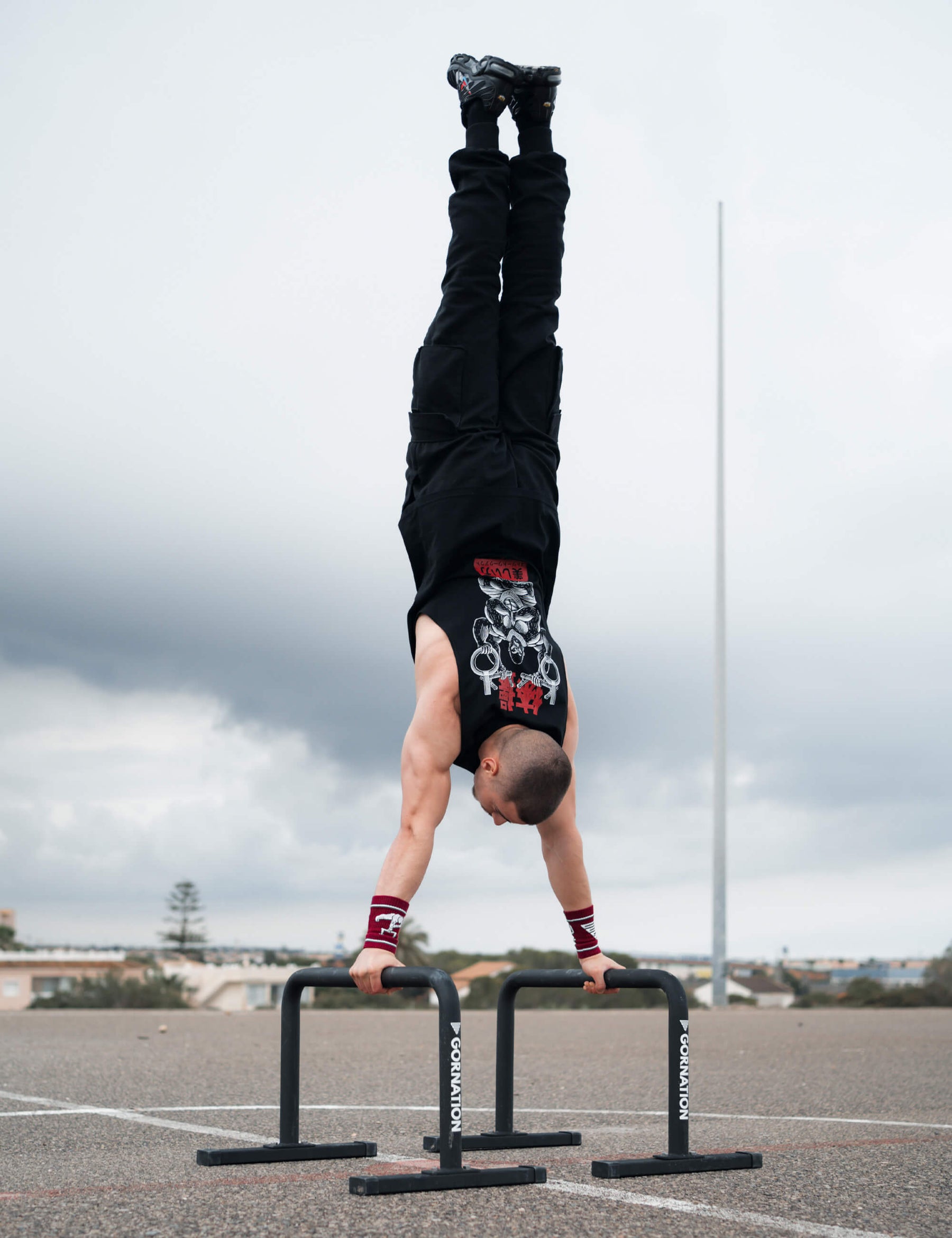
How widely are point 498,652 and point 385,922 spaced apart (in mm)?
911

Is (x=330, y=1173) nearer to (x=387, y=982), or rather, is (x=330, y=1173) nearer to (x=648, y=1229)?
(x=387, y=982)

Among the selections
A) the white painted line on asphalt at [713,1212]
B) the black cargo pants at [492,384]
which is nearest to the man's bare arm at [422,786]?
the black cargo pants at [492,384]

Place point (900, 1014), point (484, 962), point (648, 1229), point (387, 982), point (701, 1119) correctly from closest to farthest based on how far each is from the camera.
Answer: point (648, 1229) → point (387, 982) → point (701, 1119) → point (900, 1014) → point (484, 962)

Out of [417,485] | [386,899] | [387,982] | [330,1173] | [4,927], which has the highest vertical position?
[417,485]

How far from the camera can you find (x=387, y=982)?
11.6ft

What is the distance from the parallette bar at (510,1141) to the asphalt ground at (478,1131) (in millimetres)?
45

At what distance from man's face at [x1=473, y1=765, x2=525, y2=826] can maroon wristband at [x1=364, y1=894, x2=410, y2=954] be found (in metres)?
0.39

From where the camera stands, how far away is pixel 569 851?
426 centimetres

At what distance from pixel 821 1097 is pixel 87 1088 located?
3.70 meters

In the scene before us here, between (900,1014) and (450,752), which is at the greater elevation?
(450,752)

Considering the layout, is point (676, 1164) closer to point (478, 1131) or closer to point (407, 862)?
point (407, 862)

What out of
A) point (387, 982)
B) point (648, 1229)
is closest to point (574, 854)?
point (387, 982)

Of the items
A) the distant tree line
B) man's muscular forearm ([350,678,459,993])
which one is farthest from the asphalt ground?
the distant tree line

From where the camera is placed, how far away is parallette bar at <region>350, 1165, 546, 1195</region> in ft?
10.4
